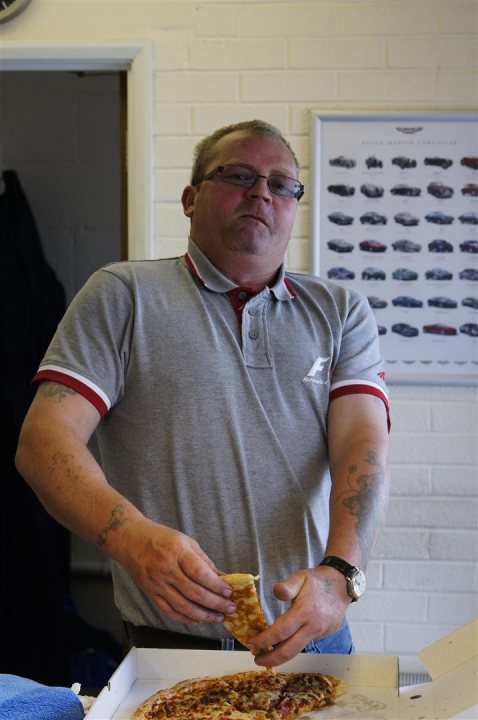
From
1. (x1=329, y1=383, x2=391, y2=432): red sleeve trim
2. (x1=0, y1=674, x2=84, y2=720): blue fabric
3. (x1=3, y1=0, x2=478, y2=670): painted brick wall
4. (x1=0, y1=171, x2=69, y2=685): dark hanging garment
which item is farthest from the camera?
(x1=0, y1=171, x2=69, y2=685): dark hanging garment

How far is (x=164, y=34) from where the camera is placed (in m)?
2.86

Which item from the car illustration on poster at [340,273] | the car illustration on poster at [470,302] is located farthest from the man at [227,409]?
the car illustration on poster at [470,302]

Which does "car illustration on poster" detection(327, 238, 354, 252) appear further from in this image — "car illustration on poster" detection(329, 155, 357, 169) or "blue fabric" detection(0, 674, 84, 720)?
"blue fabric" detection(0, 674, 84, 720)

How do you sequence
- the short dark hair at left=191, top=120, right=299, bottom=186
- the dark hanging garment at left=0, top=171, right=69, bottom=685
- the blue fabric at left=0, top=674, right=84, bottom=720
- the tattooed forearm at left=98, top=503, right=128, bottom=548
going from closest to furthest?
the blue fabric at left=0, top=674, right=84, bottom=720, the tattooed forearm at left=98, top=503, right=128, bottom=548, the short dark hair at left=191, top=120, right=299, bottom=186, the dark hanging garment at left=0, top=171, right=69, bottom=685

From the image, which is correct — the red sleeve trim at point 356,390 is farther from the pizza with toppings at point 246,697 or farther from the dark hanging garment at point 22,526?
the dark hanging garment at point 22,526

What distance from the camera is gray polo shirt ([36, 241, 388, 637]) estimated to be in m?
1.73

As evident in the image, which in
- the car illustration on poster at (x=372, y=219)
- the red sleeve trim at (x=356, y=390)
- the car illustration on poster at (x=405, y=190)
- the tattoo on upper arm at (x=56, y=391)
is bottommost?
the red sleeve trim at (x=356, y=390)

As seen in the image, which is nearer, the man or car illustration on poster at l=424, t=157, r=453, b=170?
the man

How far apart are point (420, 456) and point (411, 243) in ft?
2.09

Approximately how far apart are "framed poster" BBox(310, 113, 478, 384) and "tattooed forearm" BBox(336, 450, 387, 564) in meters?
1.16

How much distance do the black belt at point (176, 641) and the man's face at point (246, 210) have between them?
2.31 ft

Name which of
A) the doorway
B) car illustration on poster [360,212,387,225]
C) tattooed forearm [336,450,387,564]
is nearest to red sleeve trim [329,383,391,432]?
tattooed forearm [336,450,387,564]

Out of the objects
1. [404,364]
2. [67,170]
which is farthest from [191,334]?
[67,170]

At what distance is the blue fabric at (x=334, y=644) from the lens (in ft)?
5.70
